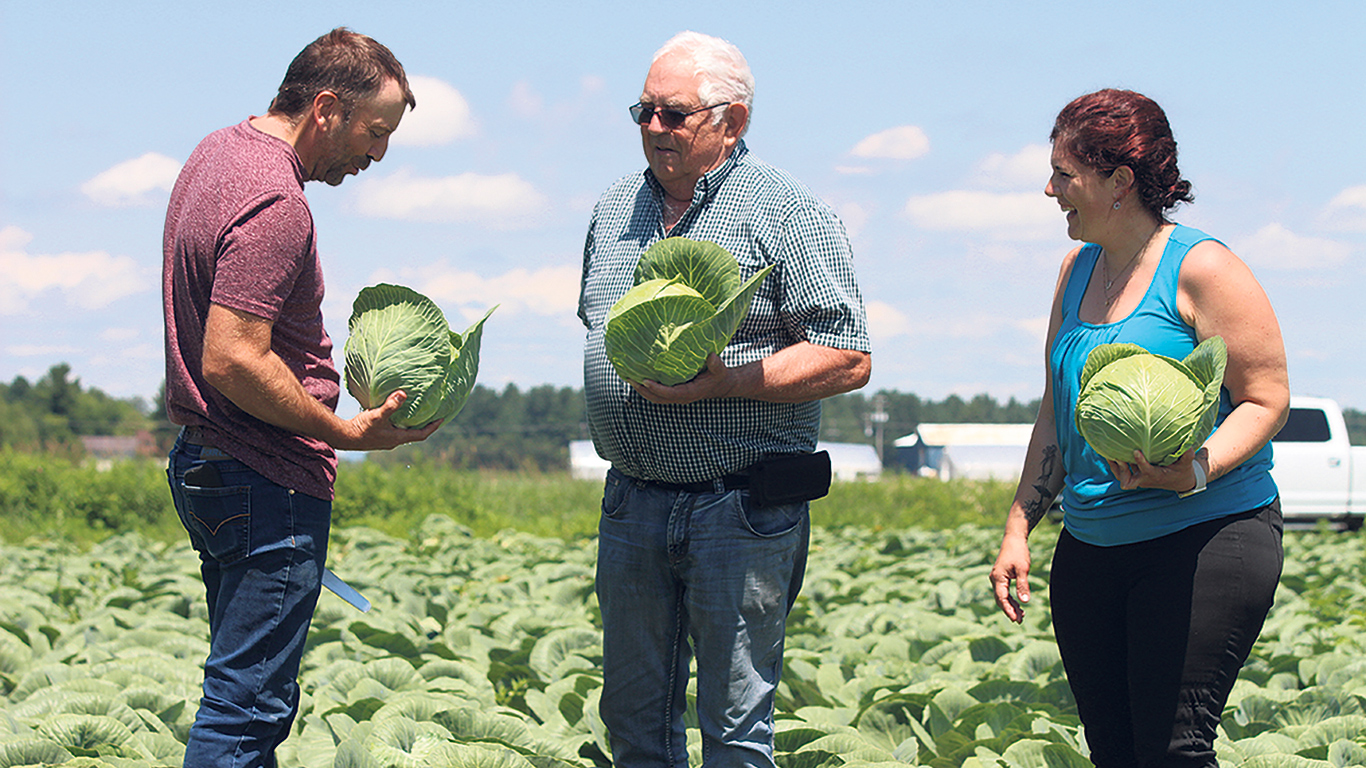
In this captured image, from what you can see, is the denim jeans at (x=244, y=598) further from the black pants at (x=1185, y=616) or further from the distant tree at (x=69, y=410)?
the distant tree at (x=69, y=410)

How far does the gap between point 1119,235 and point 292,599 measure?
2.13 m

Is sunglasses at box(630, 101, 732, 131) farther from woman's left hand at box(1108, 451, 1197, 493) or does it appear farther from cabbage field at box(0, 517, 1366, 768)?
cabbage field at box(0, 517, 1366, 768)

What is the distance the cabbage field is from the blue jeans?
37cm

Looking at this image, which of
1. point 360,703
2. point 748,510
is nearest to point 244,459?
point 748,510

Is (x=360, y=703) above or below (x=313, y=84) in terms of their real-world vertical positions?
below

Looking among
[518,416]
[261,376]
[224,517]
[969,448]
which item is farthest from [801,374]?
[518,416]

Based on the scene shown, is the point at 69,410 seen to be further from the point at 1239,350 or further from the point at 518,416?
the point at 1239,350

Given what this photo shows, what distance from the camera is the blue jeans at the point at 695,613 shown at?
8.84ft

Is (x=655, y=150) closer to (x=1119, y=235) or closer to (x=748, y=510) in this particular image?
(x=748, y=510)

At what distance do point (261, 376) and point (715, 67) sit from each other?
1.30 metres

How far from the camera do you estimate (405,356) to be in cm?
263

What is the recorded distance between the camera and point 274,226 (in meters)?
2.37

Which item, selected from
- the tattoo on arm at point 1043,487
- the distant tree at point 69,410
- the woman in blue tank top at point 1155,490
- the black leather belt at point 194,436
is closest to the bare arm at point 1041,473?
the tattoo on arm at point 1043,487

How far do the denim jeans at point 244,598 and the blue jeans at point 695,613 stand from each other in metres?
0.80
